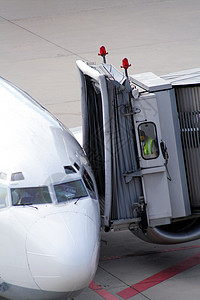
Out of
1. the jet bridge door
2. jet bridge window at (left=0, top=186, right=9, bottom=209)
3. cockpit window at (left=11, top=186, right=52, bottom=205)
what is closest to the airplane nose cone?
cockpit window at (left=11, top=186, right=52, bottom=205)

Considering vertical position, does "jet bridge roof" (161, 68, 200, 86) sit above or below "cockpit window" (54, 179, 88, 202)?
above

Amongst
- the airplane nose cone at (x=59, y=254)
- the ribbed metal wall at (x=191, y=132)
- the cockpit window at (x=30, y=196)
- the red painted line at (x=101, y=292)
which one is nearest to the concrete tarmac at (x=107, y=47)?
the red painted line at (x=101, y=292)

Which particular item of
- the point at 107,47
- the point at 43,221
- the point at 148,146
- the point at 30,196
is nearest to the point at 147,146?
the point at 148,146

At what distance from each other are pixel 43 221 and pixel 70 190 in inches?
31.1

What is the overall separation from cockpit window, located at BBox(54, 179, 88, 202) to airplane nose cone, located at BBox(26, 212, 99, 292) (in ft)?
1.10

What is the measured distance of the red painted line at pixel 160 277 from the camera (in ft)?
34.0

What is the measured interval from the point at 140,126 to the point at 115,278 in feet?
9.91

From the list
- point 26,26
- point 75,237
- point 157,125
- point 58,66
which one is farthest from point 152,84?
point 26,26

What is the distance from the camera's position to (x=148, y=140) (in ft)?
34.9

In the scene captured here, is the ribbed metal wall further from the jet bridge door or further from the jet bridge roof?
the jet bridge door

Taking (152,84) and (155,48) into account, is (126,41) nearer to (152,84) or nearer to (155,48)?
(155,48)

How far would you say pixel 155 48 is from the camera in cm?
3206

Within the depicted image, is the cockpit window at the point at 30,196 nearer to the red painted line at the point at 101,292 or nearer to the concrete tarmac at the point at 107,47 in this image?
the red painted line at the point at 101,292

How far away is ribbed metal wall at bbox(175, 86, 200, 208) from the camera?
35.9 feet
